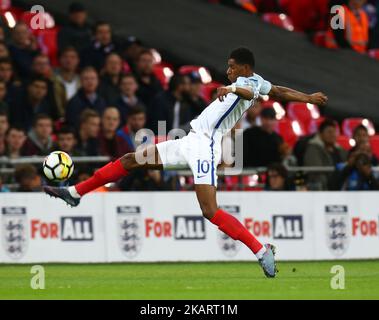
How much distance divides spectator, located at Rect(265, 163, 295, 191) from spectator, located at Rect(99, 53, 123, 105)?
3.03 metres

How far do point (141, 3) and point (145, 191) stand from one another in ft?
22.8

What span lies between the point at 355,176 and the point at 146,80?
400cm

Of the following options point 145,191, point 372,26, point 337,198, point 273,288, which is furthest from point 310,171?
point 372,26

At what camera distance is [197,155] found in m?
14.1

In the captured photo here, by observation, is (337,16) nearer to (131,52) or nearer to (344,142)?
(344,142)

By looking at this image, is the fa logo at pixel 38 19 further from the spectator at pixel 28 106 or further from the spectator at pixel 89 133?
the spectator at pixel 89 133

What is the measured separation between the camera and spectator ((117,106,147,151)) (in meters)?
18.8

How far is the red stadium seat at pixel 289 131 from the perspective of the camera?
2091 cm

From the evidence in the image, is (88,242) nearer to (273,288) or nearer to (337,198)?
(337,198)

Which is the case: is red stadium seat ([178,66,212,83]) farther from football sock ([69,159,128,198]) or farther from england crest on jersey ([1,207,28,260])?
football sock ([69,159,128,198])

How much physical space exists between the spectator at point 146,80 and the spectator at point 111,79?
17.3 inches

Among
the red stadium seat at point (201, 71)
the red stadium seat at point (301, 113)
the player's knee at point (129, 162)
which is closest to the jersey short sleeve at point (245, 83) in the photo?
the player's knee at point (129, 162)

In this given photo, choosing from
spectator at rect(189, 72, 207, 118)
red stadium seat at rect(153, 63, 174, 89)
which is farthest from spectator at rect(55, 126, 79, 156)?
red stadium seat at rect(153, 63, 174, 89)

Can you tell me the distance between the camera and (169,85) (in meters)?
20.1
